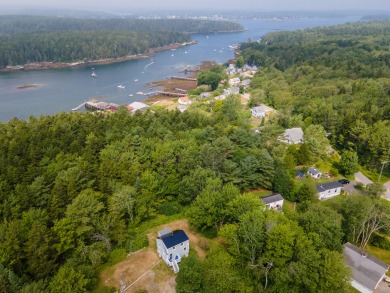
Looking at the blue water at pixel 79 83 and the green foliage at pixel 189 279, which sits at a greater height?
the green foliage at pixel 189 279

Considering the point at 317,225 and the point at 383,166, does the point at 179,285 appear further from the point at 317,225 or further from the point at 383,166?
the point at 383,166

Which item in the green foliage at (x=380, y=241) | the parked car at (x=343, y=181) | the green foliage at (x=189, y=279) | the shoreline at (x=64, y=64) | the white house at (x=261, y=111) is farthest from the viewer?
the shoreline at (x=64, y=64)

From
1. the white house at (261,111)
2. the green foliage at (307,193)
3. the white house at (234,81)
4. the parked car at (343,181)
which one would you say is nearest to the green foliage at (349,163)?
the parked car at (343,181)

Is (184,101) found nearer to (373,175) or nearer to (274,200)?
(373,175)

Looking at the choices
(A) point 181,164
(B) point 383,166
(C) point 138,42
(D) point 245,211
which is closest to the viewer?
(D) point 245,211

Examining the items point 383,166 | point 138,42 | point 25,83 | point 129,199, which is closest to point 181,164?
point 129,199

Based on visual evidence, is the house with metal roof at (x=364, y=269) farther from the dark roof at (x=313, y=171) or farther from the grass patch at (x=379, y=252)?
the dark roof at (x=313, y=171)

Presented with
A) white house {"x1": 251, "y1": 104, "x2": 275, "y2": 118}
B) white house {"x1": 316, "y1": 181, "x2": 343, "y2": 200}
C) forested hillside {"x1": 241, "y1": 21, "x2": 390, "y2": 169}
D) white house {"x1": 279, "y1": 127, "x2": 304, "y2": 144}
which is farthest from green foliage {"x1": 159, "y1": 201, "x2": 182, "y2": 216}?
white house {"x1": 251, "y1": 104, "x2": 275, "y2": 118}
